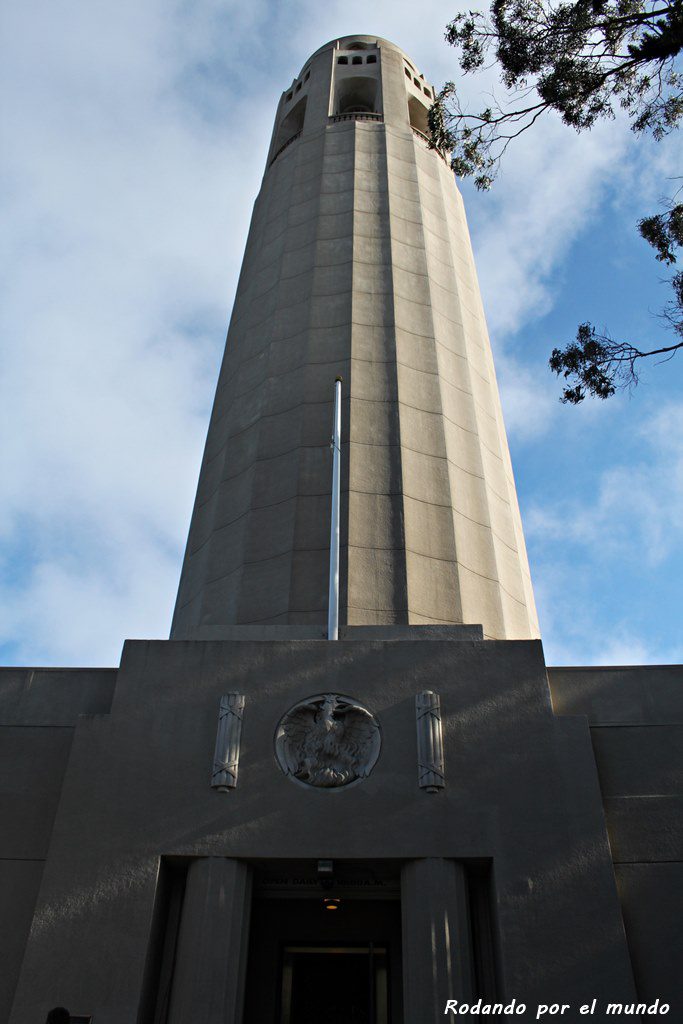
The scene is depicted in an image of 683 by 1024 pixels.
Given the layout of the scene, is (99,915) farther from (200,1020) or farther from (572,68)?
(572,68)

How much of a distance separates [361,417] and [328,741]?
869 cm

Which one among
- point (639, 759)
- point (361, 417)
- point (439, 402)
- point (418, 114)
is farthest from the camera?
point (418, 114)

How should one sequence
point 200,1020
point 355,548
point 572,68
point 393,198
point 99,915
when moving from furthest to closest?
point 393,198, point 355,548, point 572,68, point 99,915, point 200,1020

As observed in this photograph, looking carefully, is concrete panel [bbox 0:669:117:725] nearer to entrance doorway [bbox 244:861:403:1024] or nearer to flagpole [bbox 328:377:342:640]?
flagpole [bbox 328:377:342:640]

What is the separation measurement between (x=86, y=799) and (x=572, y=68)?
46.9 feet

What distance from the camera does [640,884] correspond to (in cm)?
1341

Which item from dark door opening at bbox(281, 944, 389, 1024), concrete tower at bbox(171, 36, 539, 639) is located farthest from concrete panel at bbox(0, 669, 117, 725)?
dark door opening at bbox(281, 944, 389, 1024)

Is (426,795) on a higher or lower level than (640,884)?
higher

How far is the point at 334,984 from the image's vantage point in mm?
14562

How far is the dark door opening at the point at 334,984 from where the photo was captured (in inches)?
562

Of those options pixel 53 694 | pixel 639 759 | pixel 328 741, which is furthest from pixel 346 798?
pixel 53 694

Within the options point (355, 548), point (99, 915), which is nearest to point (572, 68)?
point (355, 548)

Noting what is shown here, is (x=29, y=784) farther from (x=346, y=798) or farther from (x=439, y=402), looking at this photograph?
(x=439, y=402)

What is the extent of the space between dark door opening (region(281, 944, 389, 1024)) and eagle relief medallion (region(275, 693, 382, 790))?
282 centimetres
